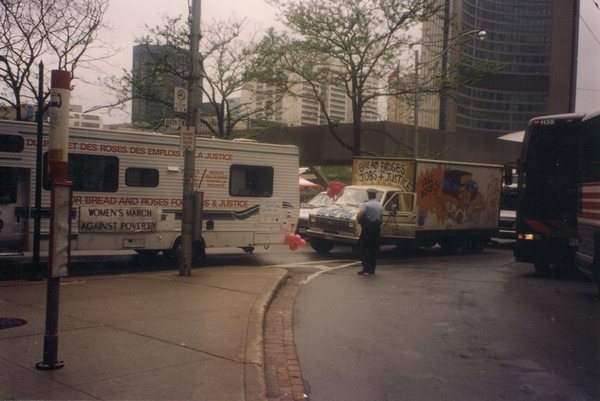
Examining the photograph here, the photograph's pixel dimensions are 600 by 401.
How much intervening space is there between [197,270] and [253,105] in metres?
19.8

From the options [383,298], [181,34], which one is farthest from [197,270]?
[181,34]

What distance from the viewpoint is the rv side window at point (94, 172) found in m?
13.9

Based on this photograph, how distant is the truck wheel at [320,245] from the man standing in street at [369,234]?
4792 mm

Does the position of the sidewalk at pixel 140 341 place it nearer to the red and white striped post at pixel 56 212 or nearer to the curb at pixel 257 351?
the curb at pixel 257 351

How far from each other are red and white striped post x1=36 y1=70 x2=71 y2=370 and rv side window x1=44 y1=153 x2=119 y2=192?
7905 millimetres

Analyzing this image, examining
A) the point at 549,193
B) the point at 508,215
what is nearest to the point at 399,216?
the point at 549,193

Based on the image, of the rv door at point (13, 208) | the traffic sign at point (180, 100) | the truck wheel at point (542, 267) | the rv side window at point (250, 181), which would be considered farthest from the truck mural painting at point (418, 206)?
the rv door at point (13, 208)

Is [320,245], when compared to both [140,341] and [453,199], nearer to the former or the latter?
[453,199]

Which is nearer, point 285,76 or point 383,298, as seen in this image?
point 383,298

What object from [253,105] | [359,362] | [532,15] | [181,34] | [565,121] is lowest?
[359,362]

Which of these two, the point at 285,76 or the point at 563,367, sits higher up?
the point at 285,76

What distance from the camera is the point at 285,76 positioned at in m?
28.3

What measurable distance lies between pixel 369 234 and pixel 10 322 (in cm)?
823

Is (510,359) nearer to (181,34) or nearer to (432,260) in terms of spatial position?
(432,260)
